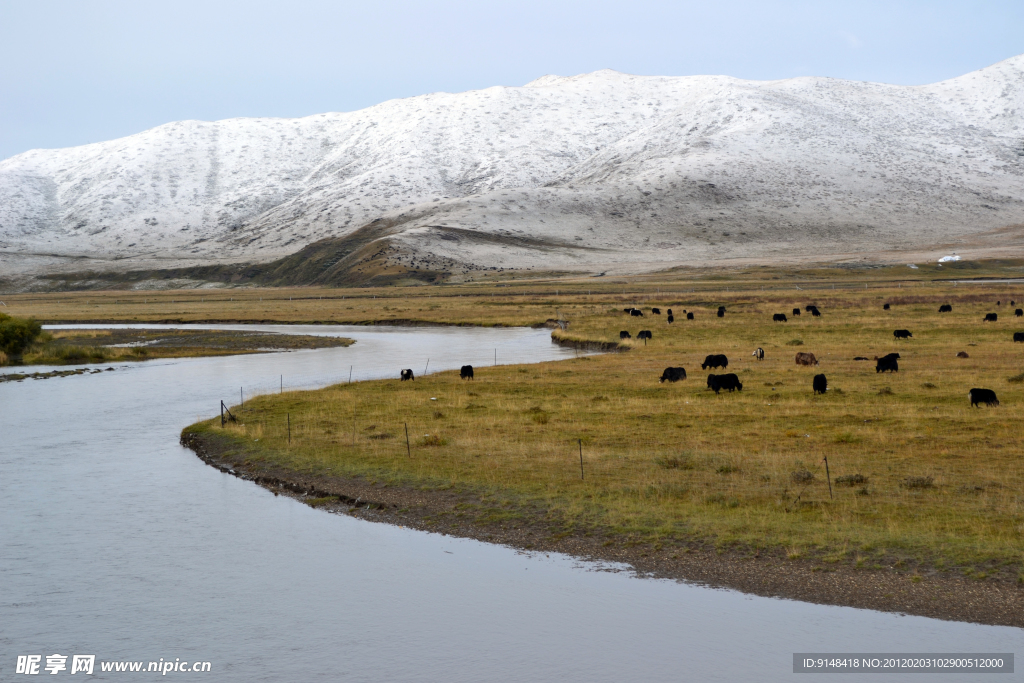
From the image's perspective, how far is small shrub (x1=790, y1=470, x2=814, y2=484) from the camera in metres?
19.6

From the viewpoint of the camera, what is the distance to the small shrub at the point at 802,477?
19562 mm

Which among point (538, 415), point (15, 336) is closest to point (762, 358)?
point (538, 415)

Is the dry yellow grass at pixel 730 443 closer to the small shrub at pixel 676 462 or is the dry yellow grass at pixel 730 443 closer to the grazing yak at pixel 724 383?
the small shrub at pixel 676 462

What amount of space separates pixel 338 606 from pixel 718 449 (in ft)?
37.1

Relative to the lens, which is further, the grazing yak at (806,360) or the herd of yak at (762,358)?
the grazing yak at (806,360)

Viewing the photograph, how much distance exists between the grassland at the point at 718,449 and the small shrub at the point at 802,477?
4 centimetres

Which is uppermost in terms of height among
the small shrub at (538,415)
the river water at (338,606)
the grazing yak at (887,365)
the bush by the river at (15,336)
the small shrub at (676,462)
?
the bush by the river at (15,336)

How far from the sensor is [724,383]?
32469 millimetres

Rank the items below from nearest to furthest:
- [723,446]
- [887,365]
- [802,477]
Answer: [802,477] → [723,446] → [887,365]

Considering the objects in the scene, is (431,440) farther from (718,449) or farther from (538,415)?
(718,449)

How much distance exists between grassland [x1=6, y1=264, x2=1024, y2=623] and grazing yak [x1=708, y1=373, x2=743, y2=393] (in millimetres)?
478

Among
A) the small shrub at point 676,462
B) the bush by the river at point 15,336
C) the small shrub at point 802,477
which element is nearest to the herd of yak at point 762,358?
the small shrub at point 802,477

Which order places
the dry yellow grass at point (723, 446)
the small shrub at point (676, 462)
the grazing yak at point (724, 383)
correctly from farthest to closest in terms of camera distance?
the grazing yak at point (724, 383) → the small shrub at point (676, 462) → the dry yellow grass at point (723, 446)

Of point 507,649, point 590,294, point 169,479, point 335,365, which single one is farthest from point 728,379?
point 590,294
